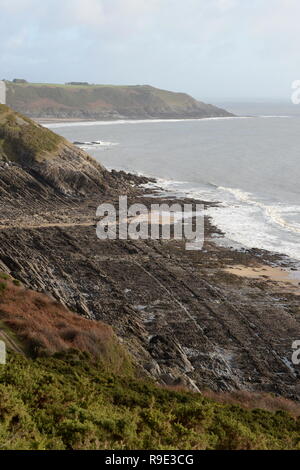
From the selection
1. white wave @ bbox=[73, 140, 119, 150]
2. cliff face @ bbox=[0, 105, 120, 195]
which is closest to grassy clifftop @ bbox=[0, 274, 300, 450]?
cliff face @ bbox=[0, 105, 120, 195]

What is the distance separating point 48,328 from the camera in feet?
73.8

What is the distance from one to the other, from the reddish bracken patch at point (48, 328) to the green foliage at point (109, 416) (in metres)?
1.45

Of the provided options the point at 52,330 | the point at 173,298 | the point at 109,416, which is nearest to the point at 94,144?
the point at 173,298

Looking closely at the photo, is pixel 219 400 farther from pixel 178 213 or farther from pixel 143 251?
pixel 178 213

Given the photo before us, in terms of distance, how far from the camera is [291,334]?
97.1 feet

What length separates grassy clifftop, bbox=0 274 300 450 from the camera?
13.1m

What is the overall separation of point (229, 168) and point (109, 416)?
83.7 metres

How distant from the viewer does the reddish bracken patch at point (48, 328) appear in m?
21.3

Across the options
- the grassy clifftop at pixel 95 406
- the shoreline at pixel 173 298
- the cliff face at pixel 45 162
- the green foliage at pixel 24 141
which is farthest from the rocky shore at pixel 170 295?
the green foliage at pixel 24 141

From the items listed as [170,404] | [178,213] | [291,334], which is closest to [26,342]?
[170,404]

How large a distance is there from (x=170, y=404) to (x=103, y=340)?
6239 millimetres

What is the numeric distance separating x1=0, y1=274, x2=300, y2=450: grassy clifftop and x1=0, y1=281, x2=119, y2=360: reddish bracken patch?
4 centimetres

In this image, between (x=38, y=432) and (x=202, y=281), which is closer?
(x=38, y=432)

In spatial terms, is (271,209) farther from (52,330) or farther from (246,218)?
(52,330)
